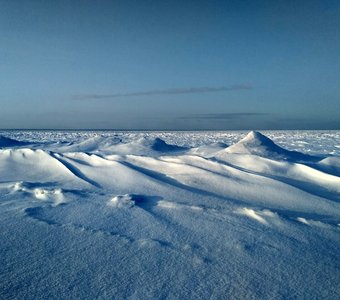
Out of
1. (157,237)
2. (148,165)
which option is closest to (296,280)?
(157,237)

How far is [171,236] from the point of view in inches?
89.3

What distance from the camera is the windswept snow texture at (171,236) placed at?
62.8 inches

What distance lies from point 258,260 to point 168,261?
1.91 feet

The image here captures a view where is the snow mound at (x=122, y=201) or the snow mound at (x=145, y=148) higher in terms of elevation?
the snow mound at (x=122, y=201)

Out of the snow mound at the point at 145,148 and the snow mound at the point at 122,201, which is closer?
the snow mound at the point at 122,201

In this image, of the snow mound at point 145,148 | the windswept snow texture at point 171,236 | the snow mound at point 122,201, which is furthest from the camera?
the snow mound at point 145,148

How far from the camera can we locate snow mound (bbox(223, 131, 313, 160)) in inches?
305

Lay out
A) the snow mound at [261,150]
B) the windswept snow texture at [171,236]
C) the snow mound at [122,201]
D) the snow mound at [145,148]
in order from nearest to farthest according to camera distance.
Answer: the windswept snow texture at [171,236]
the snow mound at [122,201]
the snow mound at [261,150]
the snow mound at [145,148]

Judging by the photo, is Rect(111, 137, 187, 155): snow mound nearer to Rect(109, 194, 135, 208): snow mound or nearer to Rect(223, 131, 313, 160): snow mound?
Rect(223, 131, 313, 160): snow mound

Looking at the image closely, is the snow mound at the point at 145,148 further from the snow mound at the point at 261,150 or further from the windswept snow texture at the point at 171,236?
the windswept snow texture at the point at 171,236

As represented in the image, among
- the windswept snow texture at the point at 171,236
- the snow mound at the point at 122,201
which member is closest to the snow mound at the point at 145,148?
the windswept snow texture at the point at 171,236

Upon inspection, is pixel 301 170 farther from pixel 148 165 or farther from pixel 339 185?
pixel 148 165

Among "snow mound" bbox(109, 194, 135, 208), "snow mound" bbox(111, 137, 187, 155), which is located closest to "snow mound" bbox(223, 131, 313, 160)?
"snow mound" bbox(111, 137, 187, 155)

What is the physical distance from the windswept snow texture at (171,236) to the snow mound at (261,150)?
320 centimetres
